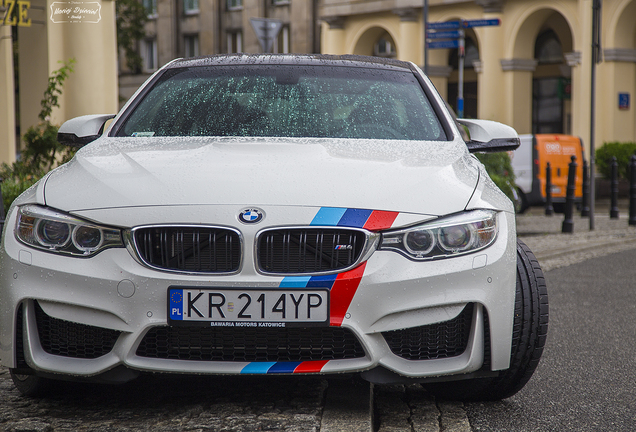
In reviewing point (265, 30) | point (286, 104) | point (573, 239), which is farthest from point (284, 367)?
point (265, 30)

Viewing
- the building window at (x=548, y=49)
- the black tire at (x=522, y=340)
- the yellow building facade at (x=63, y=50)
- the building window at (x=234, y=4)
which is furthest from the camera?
the building window at (x=234, y=4)

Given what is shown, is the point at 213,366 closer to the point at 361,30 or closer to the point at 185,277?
the point at 185,277

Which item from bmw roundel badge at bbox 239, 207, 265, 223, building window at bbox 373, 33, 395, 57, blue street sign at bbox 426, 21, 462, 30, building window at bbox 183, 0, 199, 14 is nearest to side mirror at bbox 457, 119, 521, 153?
bmw roundel badge at bbox 239, 207, 265, 223

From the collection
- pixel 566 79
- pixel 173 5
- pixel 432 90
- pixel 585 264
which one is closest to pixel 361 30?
pixel 566 79

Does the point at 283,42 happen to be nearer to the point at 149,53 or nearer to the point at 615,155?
the point at 149,53

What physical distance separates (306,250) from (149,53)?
138 feet

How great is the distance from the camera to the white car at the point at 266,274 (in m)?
2.86

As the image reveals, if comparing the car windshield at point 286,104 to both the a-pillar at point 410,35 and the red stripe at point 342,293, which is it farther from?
the a-pillar at point 410,35

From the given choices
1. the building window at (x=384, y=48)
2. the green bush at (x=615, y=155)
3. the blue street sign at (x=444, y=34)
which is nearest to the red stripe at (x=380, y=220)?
the blue street sign at (x=444, y=34)

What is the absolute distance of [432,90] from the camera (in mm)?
4301

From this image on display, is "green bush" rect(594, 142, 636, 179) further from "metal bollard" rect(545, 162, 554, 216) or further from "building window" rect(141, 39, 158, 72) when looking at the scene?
"building window" rect(141, 39, 158, 72)

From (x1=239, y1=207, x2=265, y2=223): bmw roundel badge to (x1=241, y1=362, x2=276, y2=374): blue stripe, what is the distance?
1.59 feet

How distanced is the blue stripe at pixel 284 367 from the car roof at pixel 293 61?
1.93 meters

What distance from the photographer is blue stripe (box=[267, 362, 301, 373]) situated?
2902 millimetres
